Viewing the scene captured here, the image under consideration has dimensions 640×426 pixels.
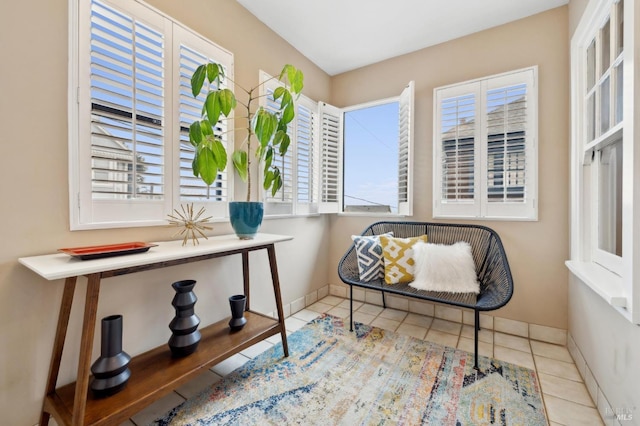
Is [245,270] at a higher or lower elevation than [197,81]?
lower

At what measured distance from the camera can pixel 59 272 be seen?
0.93 metres

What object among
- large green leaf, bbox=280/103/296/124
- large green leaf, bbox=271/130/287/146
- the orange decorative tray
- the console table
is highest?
large green leaf, bbox=280/103/296/124

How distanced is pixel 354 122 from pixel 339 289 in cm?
200

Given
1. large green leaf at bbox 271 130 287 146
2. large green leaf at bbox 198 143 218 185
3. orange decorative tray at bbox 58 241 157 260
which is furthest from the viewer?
large green leaf at bbox 271 130 287 146

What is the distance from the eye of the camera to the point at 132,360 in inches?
57.1

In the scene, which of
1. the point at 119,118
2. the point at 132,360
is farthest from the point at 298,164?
the point at 132,360

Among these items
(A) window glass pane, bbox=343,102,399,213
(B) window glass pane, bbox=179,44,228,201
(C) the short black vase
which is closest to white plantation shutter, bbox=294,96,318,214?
(A) window glass pane, bbox=343,102,399,213

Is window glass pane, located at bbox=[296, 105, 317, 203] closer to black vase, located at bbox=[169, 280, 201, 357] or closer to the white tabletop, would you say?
the white tabletop

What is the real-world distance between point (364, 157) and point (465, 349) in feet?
6.86

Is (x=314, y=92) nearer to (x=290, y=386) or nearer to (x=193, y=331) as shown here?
(x=193, y=331)

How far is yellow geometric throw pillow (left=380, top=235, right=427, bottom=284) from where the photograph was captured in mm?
2336

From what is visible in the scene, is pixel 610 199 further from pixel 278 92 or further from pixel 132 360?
pixel 132 360

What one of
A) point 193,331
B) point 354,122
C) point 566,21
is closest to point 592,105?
point 566,21

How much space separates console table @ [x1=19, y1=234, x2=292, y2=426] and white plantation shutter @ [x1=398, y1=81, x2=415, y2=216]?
1577 mm
